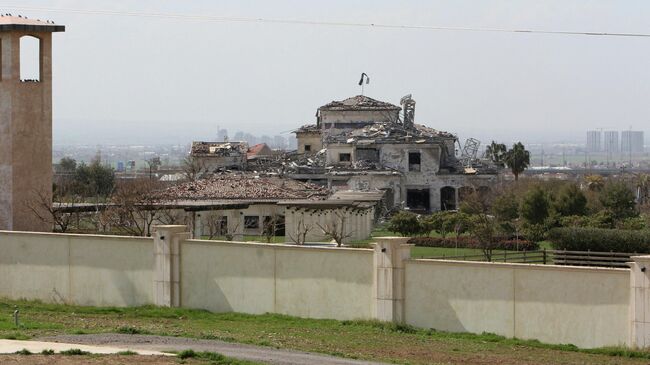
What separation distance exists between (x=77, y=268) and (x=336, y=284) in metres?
7.07

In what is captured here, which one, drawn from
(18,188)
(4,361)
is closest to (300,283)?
(4,361)

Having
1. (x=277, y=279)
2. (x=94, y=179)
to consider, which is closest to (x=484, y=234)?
(x=277, y=279)

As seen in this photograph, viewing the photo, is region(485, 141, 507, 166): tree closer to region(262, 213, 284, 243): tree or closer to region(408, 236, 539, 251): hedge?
region(408, 236, 539, 251): hedge

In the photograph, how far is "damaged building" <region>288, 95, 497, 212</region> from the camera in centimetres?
Answer: 9175

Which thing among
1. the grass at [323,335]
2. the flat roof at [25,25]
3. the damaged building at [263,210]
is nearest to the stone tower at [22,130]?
the flat roof at [25,25]

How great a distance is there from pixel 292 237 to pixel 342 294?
28.8 meters

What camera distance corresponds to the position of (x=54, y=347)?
2441 centimetres

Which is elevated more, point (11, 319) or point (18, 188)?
point (18, 188)

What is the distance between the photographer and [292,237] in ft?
194

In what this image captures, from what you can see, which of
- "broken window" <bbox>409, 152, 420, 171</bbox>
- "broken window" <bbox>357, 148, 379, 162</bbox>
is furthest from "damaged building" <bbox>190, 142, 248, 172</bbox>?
"broken window" <bbox>409, 152, 420, 171</bbox>

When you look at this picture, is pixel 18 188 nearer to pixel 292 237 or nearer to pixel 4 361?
pixel 4 361

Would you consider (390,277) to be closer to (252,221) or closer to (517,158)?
(252,221)

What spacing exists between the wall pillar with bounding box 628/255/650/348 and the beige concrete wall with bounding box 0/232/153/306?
460 inches

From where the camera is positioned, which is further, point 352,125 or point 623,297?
point 352,125
